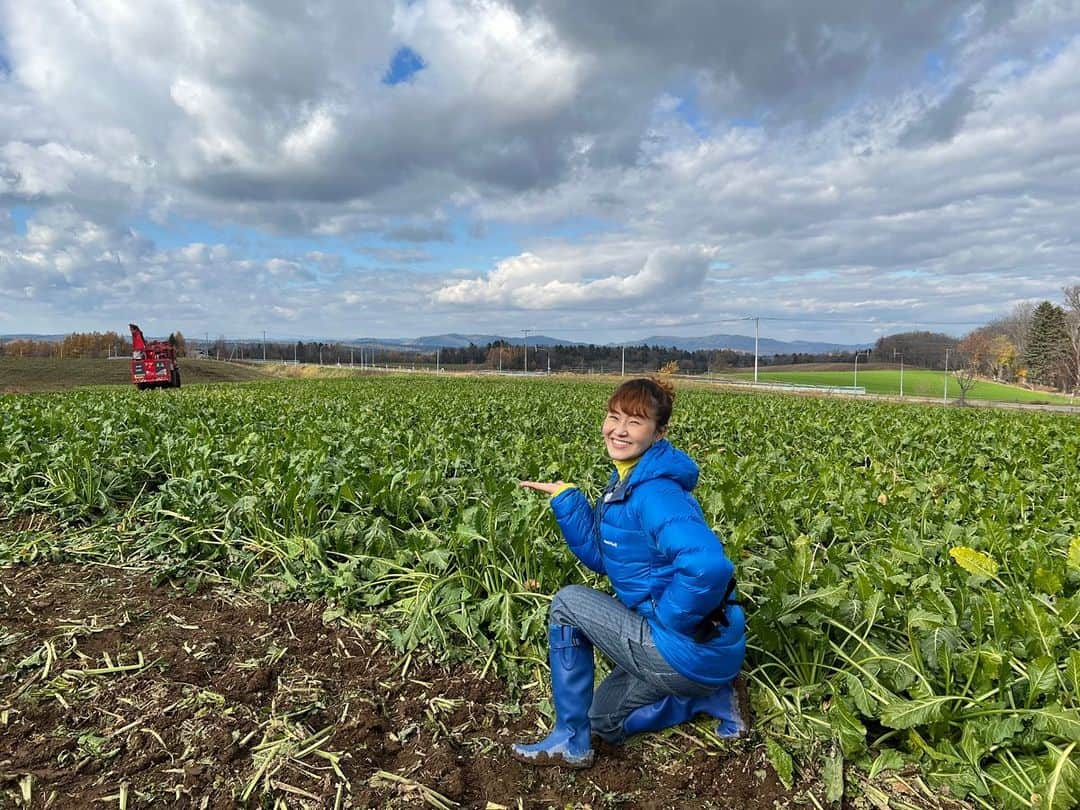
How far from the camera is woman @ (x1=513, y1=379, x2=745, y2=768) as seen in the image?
7.77 ft

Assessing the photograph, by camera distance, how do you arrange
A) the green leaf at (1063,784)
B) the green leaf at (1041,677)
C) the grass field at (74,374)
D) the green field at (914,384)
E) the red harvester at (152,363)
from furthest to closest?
the green field at (914,384) < the grass field at (74,374) < the red harvester at (152,363) < the green leaf at (1041,677) < the green leaf at (1063,784)

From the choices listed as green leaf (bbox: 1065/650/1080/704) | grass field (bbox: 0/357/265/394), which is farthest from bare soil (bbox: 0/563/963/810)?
grass field (bbox: 0/357/265/394)

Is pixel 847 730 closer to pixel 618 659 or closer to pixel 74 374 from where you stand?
pixel 618 659

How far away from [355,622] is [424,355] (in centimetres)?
12405

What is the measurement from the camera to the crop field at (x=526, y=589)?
2531 mm

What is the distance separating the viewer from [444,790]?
8.36 ft

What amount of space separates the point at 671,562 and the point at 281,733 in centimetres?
205

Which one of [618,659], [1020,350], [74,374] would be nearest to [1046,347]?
[1020,350]

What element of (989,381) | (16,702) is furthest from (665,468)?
(989,381)

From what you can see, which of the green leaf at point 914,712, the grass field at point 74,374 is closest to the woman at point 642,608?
the green leaf at point 914,712

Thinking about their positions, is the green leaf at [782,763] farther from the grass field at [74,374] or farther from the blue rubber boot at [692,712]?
the grass field at [74,374]

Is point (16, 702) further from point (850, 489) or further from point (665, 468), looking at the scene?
point (850, 489)

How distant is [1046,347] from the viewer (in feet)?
261

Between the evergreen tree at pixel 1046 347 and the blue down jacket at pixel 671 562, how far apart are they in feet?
325
